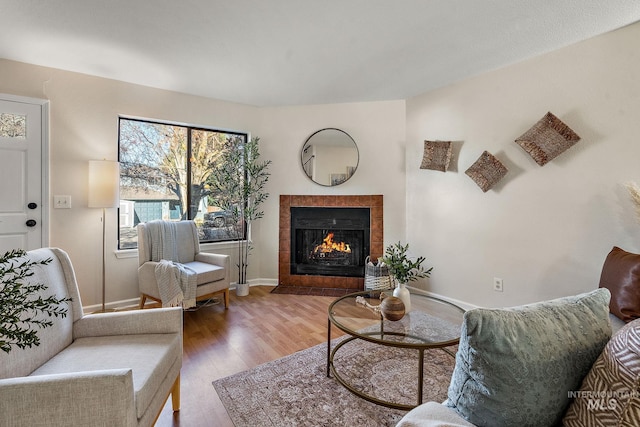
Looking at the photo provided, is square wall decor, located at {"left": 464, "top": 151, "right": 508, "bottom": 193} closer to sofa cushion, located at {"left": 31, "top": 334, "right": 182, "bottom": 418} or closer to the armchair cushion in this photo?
the armchair cushion

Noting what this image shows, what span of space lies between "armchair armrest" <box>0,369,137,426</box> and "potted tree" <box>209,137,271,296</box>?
2641mm

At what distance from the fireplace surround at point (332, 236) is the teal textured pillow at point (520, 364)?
294 cm

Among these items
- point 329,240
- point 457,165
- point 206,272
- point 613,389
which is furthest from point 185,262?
point 613,389

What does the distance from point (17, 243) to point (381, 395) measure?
3.35 m

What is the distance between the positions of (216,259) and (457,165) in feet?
9.00

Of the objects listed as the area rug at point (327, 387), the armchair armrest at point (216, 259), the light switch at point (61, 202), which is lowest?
the area rug at point (327, 387)

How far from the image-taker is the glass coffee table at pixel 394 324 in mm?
1711

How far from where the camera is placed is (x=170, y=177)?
3541mm

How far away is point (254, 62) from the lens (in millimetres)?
2729

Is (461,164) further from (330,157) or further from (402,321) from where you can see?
(402,321)

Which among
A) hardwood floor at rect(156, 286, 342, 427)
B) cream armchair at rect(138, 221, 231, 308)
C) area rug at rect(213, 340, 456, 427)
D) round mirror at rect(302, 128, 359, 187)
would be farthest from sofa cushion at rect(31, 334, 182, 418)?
→ round mirror at rect(302, 128, 359, 187)

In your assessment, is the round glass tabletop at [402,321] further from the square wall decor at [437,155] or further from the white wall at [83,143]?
the white wall at [83,143]

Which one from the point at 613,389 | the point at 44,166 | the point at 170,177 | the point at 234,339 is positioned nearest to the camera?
the point at 613,389

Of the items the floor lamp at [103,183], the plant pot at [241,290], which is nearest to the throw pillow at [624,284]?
the plant pot at [241,290]
